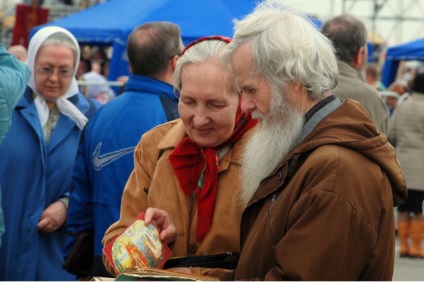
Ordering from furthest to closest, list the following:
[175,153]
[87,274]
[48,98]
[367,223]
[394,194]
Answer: [48,98], [87,274], [175,153], [394,194], [367,223]

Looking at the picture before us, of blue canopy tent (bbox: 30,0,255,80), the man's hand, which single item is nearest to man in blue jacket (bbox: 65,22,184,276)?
the man's hand

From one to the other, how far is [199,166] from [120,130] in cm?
133

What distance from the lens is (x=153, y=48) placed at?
4898 millimetres

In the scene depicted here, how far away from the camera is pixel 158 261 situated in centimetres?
324

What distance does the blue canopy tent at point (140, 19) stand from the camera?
11531 mm

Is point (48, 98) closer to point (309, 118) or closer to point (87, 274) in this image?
point (87, 274)

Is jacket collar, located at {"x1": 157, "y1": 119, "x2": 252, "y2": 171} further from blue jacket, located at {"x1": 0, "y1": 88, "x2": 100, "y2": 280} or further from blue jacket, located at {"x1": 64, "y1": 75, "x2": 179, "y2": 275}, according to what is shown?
blue jacket, located at {"x1": 0, "y1": 88, "x2": 100, "y2": 280}

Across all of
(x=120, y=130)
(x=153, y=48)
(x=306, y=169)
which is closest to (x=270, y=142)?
(x=306, y=169)

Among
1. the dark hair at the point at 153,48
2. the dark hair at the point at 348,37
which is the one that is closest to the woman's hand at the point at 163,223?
the dark hair at the point at 153,48

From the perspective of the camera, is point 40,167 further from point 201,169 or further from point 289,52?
point 289,52

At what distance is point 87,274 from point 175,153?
5.01 feet

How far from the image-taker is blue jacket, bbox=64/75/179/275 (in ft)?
15.6

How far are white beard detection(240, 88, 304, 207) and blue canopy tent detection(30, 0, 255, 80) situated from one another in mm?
7391

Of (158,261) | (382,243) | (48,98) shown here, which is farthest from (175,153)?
(48,98)
